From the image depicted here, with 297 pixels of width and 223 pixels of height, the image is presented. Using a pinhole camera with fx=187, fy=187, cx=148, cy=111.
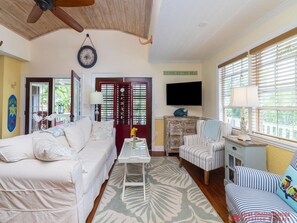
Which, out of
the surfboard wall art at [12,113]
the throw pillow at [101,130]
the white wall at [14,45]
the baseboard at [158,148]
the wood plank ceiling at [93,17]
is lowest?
the baseboard at [158,148]

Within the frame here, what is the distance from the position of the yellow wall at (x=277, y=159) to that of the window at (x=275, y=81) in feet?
0.58

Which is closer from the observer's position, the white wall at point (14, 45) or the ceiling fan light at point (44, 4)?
the ceiling fan light at point (44, 4)

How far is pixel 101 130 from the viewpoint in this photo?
13.0 ft

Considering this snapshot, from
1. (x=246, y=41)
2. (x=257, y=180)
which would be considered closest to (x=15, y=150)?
(x=257, y=180)

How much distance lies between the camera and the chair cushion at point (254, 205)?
4.41 ft

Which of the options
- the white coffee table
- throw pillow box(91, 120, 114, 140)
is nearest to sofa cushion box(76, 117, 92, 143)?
throw pillow box(91, 120, 114, 140)

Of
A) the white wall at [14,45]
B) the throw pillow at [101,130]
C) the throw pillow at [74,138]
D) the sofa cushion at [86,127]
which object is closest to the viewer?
the throw pillow at [74,138]

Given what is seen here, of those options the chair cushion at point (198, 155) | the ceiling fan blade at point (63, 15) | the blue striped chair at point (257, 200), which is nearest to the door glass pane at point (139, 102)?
the chair cushion at point (198, 155)

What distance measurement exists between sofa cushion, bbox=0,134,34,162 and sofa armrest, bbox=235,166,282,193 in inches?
80.9

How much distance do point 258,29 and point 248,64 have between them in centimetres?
50

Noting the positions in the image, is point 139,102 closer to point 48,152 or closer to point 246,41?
point 246,41

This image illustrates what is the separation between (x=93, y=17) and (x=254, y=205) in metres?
4.46

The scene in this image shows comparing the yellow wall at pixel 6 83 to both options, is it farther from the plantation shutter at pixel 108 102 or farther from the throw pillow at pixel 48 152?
the throw pillow at pixel 48 152

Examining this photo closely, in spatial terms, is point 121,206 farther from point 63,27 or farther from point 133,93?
point 63,27
